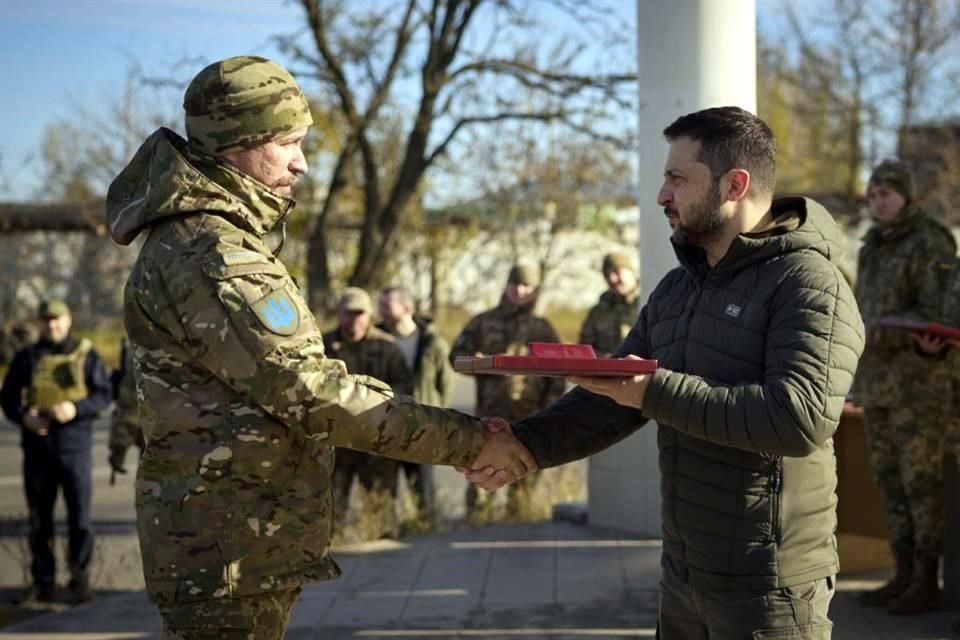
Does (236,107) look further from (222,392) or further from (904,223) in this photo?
Result: (904,223)

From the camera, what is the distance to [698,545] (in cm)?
347

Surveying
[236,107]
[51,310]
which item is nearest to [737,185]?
[236,107]

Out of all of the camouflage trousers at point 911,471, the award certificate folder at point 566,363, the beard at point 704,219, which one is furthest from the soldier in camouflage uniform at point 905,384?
the award certificate folder at point 566,363

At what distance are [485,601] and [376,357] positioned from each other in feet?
10.1

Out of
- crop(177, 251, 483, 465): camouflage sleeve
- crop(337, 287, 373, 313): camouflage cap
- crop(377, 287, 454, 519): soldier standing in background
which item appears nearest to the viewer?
crop(177, 251, 483, 465): camouflage sleeve

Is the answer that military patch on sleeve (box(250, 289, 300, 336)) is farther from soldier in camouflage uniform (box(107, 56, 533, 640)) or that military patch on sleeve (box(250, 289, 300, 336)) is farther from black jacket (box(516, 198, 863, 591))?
black jacket (box(516, 198, 863, 591))

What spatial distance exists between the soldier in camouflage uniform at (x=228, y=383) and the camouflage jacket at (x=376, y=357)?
611 cm

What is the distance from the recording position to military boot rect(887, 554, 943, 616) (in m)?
6.51

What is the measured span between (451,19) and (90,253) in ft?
46.4

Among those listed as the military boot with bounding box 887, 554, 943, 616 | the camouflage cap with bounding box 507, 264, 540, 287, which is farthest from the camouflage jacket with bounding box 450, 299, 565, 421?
the military boot with bounding box 887, 554, 943, 616

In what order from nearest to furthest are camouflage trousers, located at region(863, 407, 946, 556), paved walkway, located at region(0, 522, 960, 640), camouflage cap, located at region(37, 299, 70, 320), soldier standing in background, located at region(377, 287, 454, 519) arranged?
paved walkway, located at region(0, 522, 960, 640) < camouflage trousers, located at region(863, 407, 946, 556) < camouflage cap, located at region(37, 299, 70, 320) < soldier standing in background, located at region(377, 287, 454, 519)

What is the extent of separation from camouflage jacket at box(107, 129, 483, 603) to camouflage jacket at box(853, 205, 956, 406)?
13.1 ft

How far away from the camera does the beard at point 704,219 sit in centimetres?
350

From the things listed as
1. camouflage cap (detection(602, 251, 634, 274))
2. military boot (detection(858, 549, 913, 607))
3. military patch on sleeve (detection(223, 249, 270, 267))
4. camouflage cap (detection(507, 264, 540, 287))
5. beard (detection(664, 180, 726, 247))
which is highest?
beard (detection(664, 180, 726, 247))
